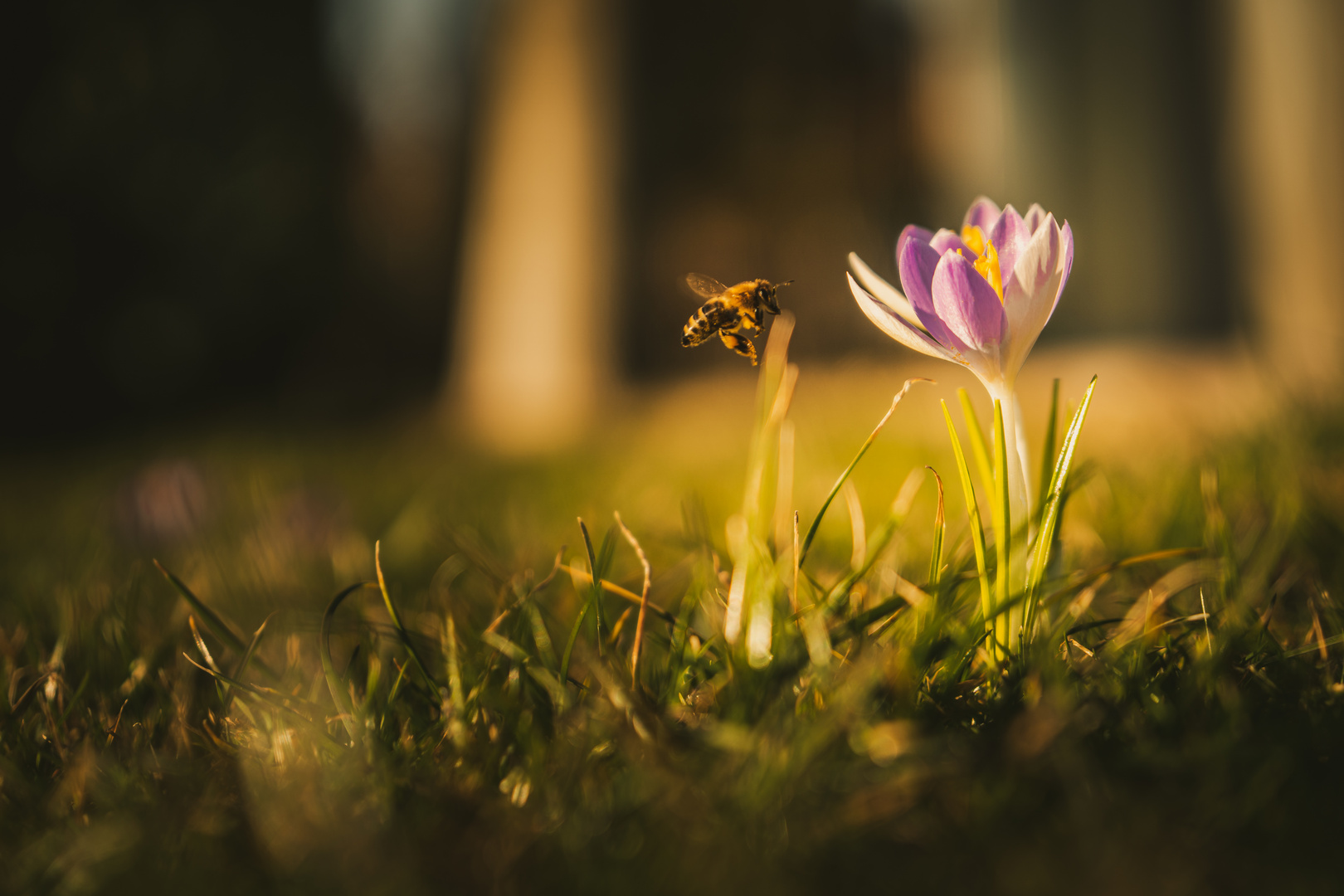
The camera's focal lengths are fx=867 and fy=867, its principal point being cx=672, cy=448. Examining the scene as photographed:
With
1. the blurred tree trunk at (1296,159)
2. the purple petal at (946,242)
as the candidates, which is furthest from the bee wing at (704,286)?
the blurred tree trunk at (1296,159)

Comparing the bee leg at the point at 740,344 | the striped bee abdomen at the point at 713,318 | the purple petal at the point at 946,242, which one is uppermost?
the purple petal at the point at 946,242

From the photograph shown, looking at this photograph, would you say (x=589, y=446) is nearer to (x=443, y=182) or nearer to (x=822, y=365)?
(x=822, y=365)

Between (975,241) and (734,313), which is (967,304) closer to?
(975,241)

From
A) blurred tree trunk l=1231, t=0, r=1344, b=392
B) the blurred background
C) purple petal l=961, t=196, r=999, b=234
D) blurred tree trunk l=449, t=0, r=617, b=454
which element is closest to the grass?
purple petal l=961, t=196, r=999, b=234

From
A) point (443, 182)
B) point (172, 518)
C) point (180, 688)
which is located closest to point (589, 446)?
point (172, 518)

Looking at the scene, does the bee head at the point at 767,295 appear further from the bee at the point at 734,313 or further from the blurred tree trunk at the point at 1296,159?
the blurred tree trunk at the point at 1296,159

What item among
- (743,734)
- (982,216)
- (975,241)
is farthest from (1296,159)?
(743,734)
